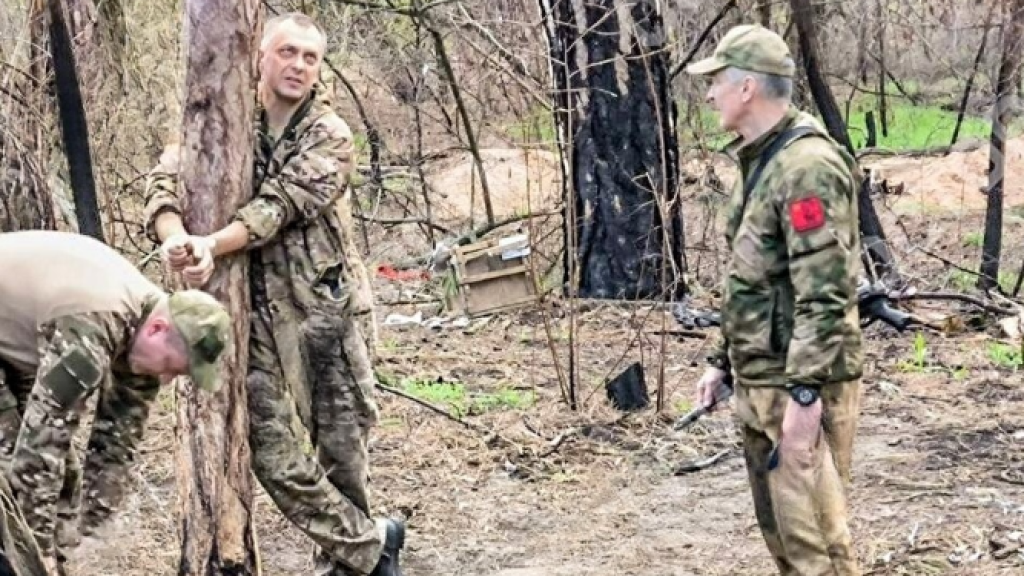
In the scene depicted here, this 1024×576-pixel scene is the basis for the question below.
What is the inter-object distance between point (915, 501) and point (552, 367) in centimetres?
305

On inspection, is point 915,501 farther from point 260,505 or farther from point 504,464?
point 260,505

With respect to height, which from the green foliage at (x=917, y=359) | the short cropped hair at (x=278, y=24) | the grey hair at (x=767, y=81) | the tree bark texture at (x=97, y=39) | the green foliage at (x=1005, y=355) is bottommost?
the green foliage at (x=1005, y=355)

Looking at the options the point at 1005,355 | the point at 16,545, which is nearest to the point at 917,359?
the point at 1005,355

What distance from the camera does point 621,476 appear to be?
653 cm

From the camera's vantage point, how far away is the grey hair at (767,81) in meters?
3.98

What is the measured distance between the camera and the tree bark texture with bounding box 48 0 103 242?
269 inches

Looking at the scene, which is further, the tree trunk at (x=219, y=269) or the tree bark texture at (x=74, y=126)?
the tree bark texture at (x=74, y=126)

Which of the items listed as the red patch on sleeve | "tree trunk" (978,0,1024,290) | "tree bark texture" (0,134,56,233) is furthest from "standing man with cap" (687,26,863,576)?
"tree trunk" (978,0,1024,290)

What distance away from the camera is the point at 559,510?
6.16 metres

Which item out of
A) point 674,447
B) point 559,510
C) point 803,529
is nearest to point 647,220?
point 674,447

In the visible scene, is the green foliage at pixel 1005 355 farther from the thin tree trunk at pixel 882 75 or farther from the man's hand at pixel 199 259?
the thin tree trunk at pixel 882 75

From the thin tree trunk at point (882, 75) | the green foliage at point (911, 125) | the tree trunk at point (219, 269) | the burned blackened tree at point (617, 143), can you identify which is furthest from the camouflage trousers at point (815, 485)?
the green foliage at point (911, 125)

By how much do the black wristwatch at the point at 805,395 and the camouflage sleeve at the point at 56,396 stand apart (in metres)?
1.90

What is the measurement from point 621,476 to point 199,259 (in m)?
2.89
